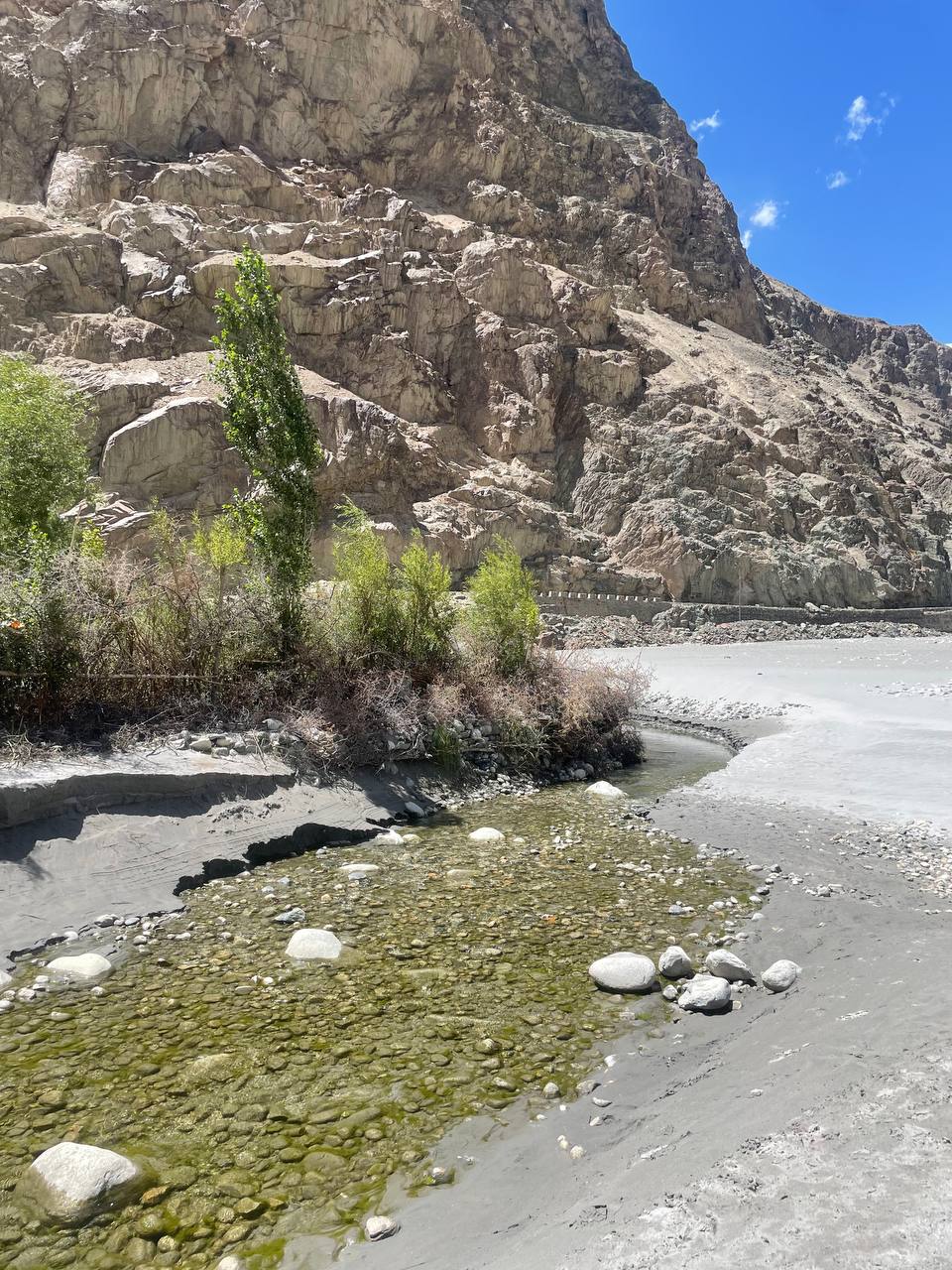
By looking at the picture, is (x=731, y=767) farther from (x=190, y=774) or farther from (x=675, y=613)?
(x=675, y=613)

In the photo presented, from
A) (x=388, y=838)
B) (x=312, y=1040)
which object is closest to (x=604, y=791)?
(x=388, y=838)

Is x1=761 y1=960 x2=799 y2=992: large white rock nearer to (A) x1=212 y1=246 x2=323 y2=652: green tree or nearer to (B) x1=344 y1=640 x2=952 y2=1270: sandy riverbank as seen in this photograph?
(B) x1=344 y1=640 x2=952 y2=1270: sandy riverbank

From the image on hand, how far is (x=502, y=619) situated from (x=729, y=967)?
10384mm

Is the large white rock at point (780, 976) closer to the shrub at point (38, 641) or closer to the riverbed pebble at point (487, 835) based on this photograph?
the riverbed pebble at point (487, 835)

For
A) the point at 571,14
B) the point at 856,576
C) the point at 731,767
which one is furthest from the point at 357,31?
the point at 731,767

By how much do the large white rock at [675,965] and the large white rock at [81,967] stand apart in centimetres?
431

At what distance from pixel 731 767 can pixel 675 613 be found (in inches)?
1566

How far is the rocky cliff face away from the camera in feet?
165

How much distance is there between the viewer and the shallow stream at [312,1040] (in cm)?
331

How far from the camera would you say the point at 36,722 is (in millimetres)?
9070

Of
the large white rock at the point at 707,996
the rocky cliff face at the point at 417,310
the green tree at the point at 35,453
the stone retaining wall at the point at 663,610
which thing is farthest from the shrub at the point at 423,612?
the stone retaining wall at the point at 663,610

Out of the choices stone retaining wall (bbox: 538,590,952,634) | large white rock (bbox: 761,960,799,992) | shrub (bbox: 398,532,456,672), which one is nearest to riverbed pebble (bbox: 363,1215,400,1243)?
large white rock (bbox: 761,960,799,992)

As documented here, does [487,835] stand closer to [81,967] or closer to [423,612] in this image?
[81,967]

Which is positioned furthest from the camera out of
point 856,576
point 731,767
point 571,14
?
point 571,14
